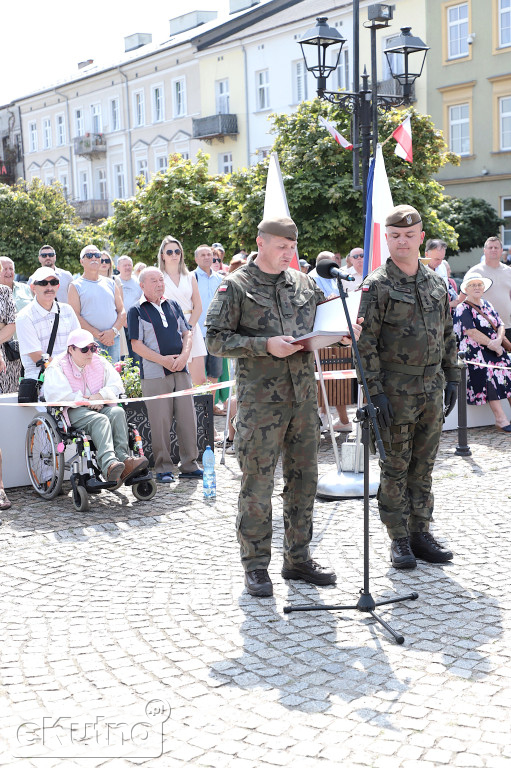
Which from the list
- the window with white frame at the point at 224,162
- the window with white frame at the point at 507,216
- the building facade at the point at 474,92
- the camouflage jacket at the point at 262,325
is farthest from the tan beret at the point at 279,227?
the window with white frame at the point at 224,162

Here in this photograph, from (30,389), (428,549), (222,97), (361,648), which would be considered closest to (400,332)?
(428,549)

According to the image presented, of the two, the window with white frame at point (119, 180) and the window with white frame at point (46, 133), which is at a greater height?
the window with white frame at point (46, 133)

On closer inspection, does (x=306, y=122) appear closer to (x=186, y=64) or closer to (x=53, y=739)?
(x=53, y=739)

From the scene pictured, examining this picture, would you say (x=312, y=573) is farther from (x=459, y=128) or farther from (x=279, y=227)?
(x=459, y=128)

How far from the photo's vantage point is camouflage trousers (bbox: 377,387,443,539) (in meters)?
5.64

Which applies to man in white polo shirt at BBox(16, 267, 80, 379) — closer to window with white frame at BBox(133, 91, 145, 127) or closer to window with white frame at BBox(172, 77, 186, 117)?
window with white frame at BBox(172, 77, 186, 117)

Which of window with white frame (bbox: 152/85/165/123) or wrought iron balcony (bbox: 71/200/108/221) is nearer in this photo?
window with white frame (bbox: 152/85/165/123)

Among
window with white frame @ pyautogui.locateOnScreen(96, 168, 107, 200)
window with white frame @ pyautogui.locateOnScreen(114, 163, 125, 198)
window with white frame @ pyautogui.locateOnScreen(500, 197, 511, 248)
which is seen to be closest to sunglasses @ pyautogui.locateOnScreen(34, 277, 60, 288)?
window with white frame @ pyautogui.locateOnScreen(500, 197, 511, 248)

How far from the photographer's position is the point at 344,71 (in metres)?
36.0

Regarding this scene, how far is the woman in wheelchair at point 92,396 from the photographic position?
773 cm

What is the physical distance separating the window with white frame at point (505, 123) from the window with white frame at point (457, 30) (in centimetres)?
230

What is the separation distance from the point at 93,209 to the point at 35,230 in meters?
18.1

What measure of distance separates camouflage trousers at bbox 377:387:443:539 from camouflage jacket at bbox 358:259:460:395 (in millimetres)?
115

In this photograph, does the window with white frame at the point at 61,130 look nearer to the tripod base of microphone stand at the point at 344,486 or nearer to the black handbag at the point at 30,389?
the black handbag at the point at 30,389
